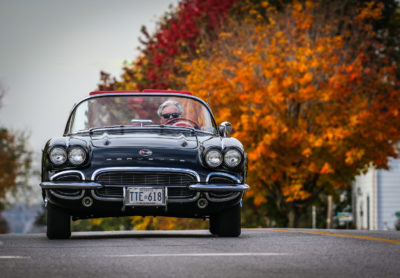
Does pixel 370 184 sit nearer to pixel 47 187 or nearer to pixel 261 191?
pixel 261 191

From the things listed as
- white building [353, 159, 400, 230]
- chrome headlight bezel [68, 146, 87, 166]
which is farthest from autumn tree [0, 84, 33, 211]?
chrome headlight bezel [68, 146, 87, 166]

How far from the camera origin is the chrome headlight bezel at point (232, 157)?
10.3 m

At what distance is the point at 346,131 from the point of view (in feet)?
83.4

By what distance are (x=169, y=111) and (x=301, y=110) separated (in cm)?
1632

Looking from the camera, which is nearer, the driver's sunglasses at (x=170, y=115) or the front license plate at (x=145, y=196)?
the front license plate at (x=145, y=196)

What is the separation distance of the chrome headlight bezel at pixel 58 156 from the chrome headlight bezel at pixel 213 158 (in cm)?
157

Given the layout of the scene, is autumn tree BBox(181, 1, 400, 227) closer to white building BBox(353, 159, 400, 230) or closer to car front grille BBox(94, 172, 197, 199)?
white building BBox(353, 159, 400, 230)

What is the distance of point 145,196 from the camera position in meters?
9.92

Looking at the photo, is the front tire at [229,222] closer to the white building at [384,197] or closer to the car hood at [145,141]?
the car hood at [145,141]

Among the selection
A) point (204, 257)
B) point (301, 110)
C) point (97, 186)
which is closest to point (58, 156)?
point (97, 186)

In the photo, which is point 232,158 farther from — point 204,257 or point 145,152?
point 204,257

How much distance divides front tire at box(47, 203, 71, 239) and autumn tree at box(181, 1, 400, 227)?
592 inches

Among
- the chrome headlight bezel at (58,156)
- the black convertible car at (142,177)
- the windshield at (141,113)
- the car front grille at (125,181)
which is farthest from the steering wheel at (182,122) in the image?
the chrome headlight bezel at (58,156)

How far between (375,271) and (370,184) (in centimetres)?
3504
